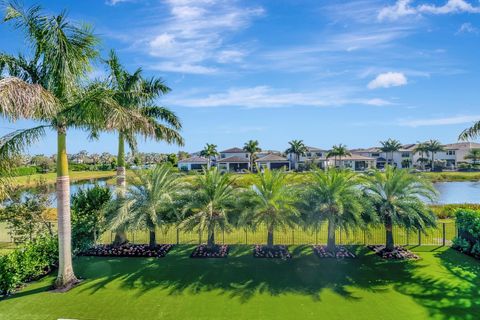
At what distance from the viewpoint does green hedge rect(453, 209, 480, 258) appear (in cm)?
1276

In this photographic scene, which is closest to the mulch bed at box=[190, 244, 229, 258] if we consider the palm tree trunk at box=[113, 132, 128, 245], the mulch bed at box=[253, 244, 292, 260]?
the mulch bed at box=[253, 244, 292, 260]

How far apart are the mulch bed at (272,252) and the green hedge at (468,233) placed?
23.7 ft

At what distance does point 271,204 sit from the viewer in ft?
41.5

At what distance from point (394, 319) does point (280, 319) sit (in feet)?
9.34

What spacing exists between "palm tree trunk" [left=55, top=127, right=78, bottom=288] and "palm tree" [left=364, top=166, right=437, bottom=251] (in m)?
11.2

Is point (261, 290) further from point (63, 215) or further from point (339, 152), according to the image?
point (339, 152)

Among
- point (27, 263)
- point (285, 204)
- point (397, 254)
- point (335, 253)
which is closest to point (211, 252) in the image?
point (285, 204)

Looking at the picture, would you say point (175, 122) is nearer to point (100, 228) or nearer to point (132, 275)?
point (100, 228)

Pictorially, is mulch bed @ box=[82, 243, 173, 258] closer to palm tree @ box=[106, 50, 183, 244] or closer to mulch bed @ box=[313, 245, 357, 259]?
palm tree @ box=[106, 50, 183, 244]

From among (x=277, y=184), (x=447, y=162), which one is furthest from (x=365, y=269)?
(x=447, y=162)

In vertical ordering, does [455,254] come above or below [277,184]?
below

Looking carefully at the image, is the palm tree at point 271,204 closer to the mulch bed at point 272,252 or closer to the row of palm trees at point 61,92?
the mulch bed at point 272,252

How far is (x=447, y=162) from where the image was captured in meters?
79.4

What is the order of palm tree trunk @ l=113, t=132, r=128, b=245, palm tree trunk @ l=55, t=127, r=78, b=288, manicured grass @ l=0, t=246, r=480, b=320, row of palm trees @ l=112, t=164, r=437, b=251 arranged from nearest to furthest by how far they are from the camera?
1. manicured grass @ l=0, t=246, r=480, b=320
2. palm tree trunk @ l=55, t=127, r=78, b=288
3. row of palm trees @ l=112, t=164, r=437, b=251
4. palm tree trunk @ l=113, t=132, r=128, b=245
